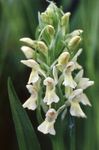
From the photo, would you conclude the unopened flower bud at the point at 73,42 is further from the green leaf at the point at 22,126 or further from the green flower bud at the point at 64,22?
the green leaf at the point at 22,126

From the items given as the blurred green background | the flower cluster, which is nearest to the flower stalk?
the flower cluster

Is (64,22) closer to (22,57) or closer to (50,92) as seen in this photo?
(50,92)

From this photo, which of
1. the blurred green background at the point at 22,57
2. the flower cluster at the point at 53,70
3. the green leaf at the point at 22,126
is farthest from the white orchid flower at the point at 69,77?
the blurred green background at the point at 22,57

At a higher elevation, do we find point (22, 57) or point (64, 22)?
point (22, 57)

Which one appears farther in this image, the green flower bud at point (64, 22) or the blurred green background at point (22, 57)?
the blurred green background at point (22, 57)

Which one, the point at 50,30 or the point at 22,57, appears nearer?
the point at 50,30

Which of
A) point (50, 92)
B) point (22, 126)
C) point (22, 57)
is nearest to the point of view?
point (50, 92)

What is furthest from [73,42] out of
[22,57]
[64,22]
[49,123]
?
[22,57]

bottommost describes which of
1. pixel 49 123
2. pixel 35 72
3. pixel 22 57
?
pixel 49 123
